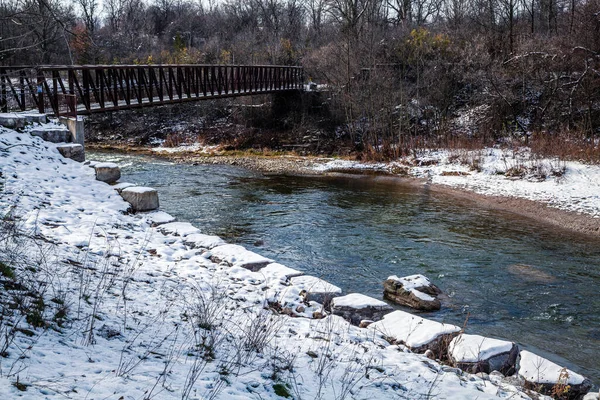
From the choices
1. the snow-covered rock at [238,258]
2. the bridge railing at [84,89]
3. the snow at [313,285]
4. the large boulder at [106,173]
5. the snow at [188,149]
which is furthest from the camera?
the snow at [188,149]

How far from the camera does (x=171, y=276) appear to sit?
7199mm

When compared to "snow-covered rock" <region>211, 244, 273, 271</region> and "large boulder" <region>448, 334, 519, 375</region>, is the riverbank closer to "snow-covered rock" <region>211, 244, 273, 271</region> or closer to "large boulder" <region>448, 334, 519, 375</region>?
"large boulder" <region>448, 334, 519, 375</region>

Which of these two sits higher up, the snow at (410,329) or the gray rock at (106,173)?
the gray rock at (106,173)

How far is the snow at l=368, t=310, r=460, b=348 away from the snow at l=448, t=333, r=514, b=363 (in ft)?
0.77

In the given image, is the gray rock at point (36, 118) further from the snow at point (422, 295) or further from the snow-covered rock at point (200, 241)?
the snow at point (422, 295)

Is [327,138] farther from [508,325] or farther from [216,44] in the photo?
[508,325]

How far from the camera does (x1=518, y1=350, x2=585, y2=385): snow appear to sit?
5320 mm

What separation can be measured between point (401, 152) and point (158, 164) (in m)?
11.8

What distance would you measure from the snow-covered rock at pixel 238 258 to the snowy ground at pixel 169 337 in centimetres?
10

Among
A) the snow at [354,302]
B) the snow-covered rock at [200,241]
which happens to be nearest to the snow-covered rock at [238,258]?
the snow-covered rock at [200,241]

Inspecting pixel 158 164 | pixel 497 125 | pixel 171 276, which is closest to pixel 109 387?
pixel 171 276

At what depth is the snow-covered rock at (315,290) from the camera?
288 inches

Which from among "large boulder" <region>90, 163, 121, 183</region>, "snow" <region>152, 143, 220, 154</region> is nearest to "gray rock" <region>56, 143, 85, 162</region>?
"large boulder" <region>90, 163, 121, 183</region>

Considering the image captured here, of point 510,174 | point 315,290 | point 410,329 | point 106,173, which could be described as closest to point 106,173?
point 106,173
